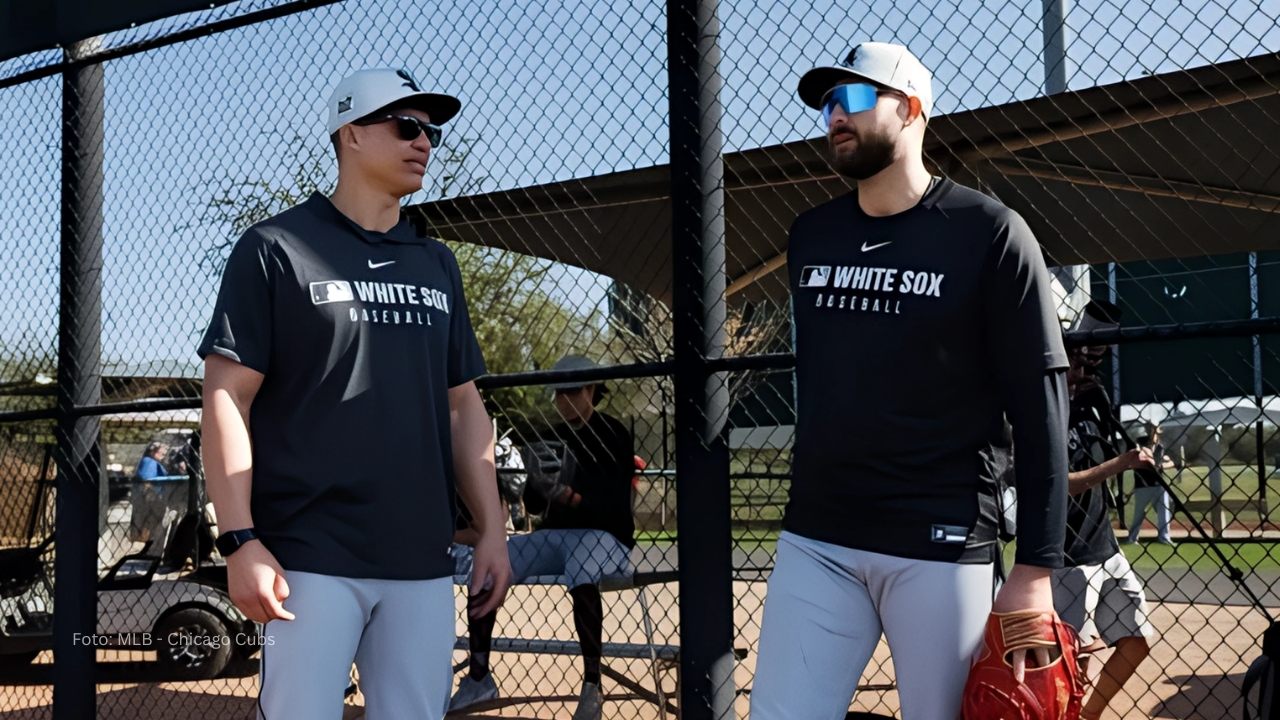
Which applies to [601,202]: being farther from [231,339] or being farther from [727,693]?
[231,339]

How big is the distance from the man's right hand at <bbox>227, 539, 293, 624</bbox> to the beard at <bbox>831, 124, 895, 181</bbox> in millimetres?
1467

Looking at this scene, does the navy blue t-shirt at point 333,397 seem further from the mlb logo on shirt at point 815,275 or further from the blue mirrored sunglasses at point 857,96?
the blue mirrored sunglasses at point 857,96

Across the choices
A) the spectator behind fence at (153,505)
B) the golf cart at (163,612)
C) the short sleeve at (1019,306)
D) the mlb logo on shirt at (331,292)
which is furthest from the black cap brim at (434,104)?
the spectator behind fence at (153,505)

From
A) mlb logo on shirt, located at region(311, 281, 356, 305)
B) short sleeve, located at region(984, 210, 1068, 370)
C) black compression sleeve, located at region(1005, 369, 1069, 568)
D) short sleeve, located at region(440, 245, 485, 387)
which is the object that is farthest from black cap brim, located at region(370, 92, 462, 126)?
black compression sleeve, located at region(1005, 369, 1069, 568)

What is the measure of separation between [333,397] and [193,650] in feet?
16.7

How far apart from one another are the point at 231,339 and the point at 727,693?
1.83 meters

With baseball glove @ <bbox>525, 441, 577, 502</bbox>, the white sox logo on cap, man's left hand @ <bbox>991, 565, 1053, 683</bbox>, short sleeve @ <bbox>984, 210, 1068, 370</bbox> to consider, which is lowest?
man's left hand @ <bbox>991, 565, 1053, 683</bbox>

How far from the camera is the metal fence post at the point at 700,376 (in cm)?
359

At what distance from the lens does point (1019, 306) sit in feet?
8.02

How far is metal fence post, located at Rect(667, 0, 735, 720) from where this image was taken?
3.59 m

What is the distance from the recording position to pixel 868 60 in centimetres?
269

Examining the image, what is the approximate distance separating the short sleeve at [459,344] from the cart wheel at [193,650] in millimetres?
4741

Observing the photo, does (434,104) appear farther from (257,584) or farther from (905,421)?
(905,421)

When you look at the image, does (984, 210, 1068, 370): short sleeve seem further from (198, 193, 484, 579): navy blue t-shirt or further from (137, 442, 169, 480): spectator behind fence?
(137, 442, 169, 480): spectator behind fence
